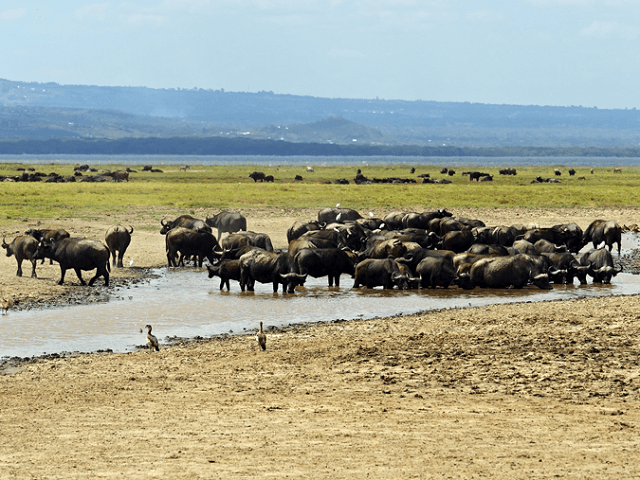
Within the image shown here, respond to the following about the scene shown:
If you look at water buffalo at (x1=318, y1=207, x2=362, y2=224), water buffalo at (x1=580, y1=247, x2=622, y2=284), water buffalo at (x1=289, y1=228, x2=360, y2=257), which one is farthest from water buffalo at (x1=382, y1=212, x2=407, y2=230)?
water buffalo at (x1=580, y1=247, x2=622, y2=284)

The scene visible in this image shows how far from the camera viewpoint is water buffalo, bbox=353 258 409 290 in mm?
22000

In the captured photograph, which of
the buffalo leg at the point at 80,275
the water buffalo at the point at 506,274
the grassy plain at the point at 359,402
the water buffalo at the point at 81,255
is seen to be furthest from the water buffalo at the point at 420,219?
the buffalo leg at the point at 80,275

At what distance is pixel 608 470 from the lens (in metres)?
7.80

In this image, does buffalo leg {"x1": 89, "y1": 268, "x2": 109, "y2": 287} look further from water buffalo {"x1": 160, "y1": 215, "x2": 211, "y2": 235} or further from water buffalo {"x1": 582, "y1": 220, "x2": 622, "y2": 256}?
water buffalo {"x1": 582, "y1": 220, "x2": 622, "y2": 256}

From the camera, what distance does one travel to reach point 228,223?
33812 millimetres

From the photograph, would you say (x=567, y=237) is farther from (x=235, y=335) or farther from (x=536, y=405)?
(x=536, y=405)

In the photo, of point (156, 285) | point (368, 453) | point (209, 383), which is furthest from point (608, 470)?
point (156, 285)

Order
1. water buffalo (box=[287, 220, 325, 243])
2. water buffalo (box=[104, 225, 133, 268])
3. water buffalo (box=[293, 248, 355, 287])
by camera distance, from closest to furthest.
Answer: water buffalo (box=[293, 248, 355, 287])
water buffalo (box=[104, 225, 133, 268])
water buffalo (box=[287, 220, 325, 243])

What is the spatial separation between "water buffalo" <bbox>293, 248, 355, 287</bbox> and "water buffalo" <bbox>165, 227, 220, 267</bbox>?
4295mm

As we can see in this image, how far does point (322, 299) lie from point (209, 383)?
9153 mm

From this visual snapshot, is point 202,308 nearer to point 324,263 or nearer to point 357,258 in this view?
point 324,263

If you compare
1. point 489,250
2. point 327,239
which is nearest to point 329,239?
point 327,239

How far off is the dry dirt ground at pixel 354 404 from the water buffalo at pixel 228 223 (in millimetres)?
17387

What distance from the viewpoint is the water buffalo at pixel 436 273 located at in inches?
875
